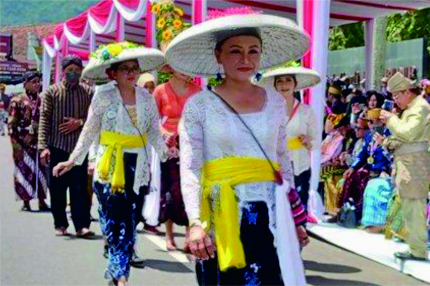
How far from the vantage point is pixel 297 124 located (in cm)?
679

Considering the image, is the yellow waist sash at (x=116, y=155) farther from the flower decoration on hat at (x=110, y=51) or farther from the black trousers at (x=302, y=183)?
the black trousers at (x=302, y=183)

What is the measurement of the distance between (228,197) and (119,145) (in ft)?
7.95

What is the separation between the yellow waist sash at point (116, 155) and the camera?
19.4 feet

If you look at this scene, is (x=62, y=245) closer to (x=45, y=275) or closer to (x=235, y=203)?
(x=45, y=275)

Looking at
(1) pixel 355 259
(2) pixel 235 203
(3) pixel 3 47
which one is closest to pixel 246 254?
(2) pixel 235 203

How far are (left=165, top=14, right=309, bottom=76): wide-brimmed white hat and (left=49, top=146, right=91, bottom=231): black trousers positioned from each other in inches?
179

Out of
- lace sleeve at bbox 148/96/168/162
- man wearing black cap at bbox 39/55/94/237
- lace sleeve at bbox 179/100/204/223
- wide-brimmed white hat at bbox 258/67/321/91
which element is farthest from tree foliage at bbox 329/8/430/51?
lace sleeve at bbox 179/100/204/223

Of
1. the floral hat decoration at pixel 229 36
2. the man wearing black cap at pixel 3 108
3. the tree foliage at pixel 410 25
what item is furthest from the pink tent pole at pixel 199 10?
the man wearing black cap at pixel 3 108

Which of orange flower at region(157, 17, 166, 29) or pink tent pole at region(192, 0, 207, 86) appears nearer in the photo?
orange flower at region(157, 17, 166, 29)

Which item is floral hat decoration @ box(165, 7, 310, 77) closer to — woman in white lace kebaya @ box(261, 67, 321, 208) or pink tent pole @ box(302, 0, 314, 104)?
woman in white lace kebaya @ box(261, 67, 321, 208)

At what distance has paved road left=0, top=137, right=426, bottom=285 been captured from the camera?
6.61m

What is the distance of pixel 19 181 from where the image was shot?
10914 millimetres

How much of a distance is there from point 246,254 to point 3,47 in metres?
64.1

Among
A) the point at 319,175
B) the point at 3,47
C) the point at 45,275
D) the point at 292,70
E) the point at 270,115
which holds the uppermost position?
the point at 3,47
